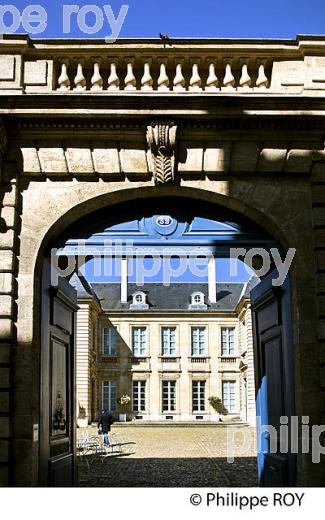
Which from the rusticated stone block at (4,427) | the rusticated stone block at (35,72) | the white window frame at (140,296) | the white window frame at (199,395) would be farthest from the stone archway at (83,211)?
the white window frame at (140,296)

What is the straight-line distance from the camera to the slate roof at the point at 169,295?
117ft

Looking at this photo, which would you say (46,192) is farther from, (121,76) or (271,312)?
(271,312)

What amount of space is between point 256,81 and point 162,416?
1132 inches

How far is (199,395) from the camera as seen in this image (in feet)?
112

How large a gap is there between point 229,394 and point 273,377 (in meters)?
28.1

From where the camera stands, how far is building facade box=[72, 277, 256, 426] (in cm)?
3369

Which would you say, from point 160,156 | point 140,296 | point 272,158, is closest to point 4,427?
point 160,156

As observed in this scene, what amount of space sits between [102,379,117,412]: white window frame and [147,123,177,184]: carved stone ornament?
1118 inches

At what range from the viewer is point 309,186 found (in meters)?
6.27

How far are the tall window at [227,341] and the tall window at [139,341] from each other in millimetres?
4067

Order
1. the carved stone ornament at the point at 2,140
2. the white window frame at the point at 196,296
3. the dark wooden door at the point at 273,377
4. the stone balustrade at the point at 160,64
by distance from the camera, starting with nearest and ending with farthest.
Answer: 1. the carved stone ornament at the point at 2,140
2. the dark wooden door at the point at 273,377
3. the stone balustrade at the point at 160,64
4. the white window frame at the point at 196,296

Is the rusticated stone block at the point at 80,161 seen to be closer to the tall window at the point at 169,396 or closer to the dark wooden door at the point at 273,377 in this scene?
the dark wooden door at the point at 273,377

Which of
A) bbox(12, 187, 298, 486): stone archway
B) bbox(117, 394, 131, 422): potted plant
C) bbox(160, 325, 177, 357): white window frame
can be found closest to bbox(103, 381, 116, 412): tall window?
bbox(117, 394, 131, 422): potted plant

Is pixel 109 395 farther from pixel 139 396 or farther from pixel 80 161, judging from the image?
pixel 80 161
